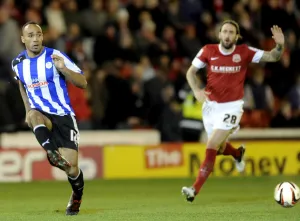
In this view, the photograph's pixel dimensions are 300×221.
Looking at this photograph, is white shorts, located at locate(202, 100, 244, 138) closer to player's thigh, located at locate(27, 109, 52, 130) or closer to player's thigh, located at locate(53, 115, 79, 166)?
player's thigh, located at locate(53, 115, 79, 166)

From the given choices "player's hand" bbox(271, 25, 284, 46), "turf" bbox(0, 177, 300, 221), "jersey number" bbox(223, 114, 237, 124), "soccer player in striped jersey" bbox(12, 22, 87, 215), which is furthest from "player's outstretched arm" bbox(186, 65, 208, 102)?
"soccer player in striped jersey" bbox(12, 22, 87, 215)

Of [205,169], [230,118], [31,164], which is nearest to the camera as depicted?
[205,169]

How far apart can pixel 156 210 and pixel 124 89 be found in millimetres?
6943

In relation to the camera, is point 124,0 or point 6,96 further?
point 124,0

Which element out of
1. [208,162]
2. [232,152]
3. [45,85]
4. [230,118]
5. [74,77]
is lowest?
[232,152]

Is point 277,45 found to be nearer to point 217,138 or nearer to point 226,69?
point 226,69

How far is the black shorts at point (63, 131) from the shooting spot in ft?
30.2

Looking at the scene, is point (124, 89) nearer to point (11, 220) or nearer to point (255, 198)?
point (255, 198)

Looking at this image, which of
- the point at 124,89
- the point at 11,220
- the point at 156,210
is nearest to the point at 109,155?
the point at 124,89

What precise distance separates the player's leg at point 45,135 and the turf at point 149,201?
2.08 feet

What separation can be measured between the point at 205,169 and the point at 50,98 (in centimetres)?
237

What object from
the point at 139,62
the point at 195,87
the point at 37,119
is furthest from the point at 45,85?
the point at 139,62

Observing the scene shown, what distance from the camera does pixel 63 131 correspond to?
30.2 feet

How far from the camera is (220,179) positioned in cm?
1527
